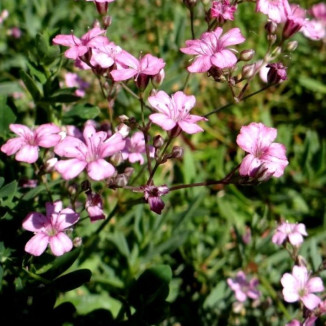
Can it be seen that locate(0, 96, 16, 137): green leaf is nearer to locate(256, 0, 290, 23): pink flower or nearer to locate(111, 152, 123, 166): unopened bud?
locate(111, 152, 123, 166): unopened bud

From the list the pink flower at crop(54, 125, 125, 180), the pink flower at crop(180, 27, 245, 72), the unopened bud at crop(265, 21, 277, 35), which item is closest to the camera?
the pink flower at crop(54, 125, 125, 180)

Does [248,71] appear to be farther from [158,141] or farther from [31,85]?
[31,85]

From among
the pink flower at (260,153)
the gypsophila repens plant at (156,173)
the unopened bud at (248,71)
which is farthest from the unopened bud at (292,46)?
the pink flower at (260,153)

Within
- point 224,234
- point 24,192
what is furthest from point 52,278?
point 224,234

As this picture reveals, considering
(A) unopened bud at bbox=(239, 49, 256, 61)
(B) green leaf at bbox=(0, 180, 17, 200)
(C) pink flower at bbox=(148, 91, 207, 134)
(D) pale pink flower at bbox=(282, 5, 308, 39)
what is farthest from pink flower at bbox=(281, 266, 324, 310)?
(B) green leaf at bbox=(0, 180, 17, 200)

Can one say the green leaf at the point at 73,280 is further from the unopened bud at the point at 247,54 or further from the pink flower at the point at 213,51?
the unopened bud at the point at 247,54

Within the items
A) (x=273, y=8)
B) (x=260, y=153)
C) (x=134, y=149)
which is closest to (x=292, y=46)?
(x=273, y=8)
